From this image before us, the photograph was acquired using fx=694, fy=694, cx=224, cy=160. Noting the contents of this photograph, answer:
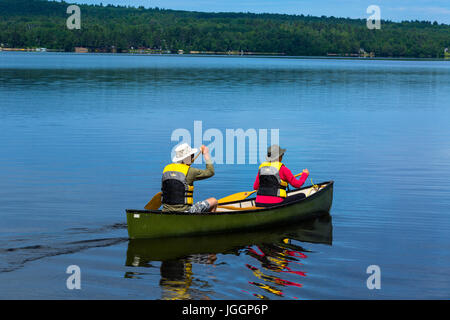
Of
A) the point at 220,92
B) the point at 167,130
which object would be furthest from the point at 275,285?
the point at 220,92

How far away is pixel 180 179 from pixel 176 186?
213 mm

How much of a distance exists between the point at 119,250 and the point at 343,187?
10019mm

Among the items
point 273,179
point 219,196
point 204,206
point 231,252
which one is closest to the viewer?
point 231,252

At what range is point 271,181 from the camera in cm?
1677

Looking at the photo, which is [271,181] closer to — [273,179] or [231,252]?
[273,179]

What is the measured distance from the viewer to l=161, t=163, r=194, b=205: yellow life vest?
15133mm

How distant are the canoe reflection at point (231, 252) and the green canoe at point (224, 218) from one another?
0.58ft

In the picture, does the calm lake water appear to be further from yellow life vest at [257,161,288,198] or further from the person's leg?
yellow life vest at [257,161,288,198]

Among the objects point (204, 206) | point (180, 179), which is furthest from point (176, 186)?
point (204, 206)

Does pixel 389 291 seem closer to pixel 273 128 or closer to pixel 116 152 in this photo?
pixel 116 152

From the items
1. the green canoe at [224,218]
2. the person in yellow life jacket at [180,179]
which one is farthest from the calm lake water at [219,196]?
the person in yellow life jacket at [180,179]

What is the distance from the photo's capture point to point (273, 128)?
37.9 metres

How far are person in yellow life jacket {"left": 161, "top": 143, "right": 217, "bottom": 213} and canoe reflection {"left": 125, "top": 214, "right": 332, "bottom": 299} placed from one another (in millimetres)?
783

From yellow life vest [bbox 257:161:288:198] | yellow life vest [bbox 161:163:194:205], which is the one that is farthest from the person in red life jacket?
yellow life vest [bbox 161:163:194:205]
